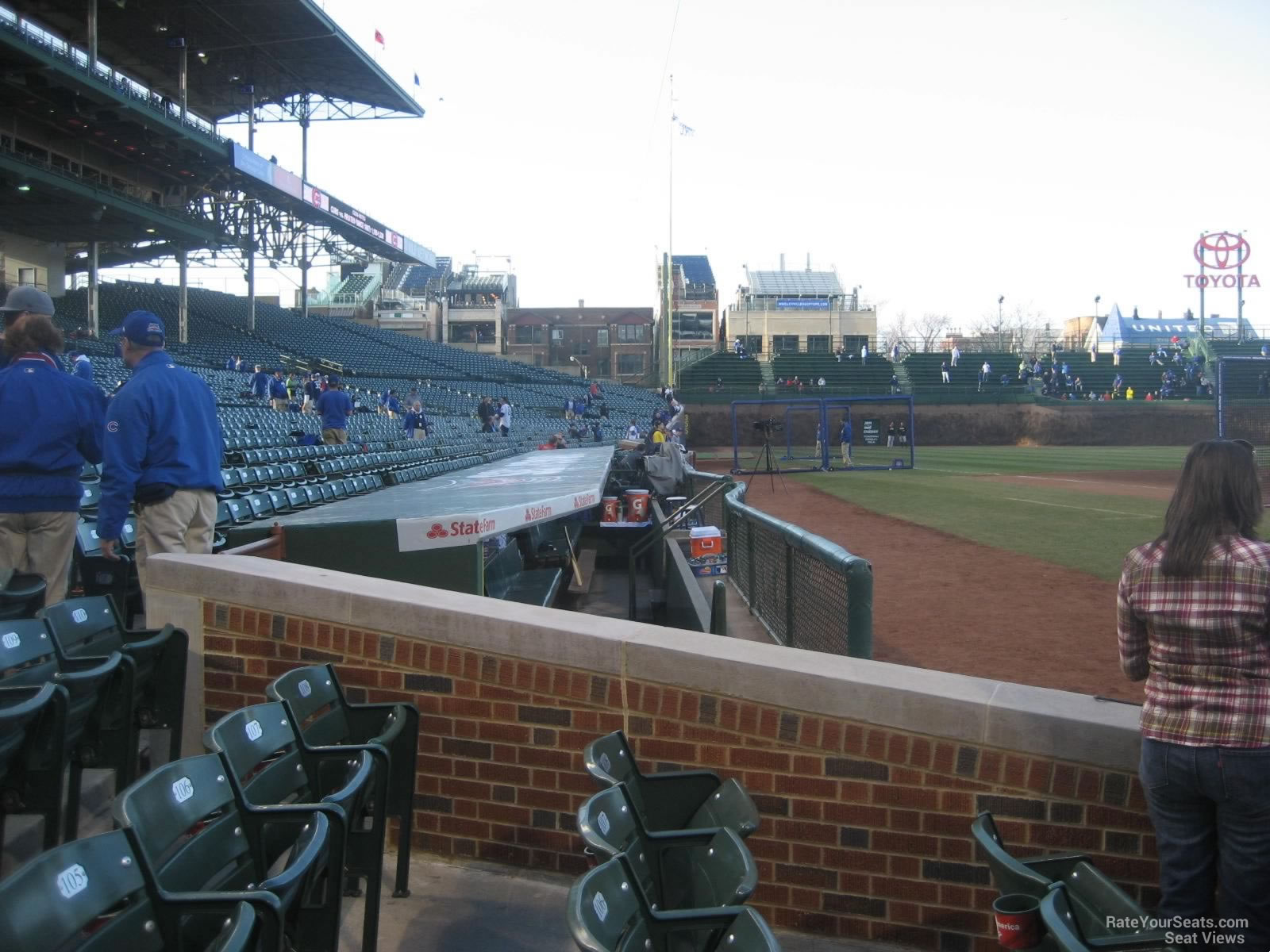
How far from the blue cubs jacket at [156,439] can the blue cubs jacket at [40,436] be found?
0.60 ft

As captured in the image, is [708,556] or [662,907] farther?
[708,556]

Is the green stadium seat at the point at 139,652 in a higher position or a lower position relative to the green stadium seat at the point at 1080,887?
higher

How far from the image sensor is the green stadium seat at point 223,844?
2225 millimetres

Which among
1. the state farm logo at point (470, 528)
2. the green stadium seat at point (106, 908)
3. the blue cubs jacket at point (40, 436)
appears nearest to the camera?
the green stadium seat at point (106, 908)

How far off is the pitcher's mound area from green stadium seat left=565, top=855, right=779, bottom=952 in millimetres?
5314

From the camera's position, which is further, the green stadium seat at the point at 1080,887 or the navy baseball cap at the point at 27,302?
the navy baseball cap at the point at 27,302

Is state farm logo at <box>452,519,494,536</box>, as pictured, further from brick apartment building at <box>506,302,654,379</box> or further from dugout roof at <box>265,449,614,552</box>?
brick apartment building at <box>506,302,654,379</box>

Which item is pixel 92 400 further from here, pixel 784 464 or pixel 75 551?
pixel 784 464

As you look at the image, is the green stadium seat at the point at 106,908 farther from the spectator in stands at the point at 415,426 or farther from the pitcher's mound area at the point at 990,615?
the spectator in stands at the point at 415,426

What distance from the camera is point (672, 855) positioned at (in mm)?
2842

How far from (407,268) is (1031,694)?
3297 inches

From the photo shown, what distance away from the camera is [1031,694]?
355 cm

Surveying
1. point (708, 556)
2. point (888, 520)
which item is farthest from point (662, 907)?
point (888, 520)

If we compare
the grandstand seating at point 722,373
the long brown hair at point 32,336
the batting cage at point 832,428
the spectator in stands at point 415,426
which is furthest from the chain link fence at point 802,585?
the grandstand seating at point 722,373
